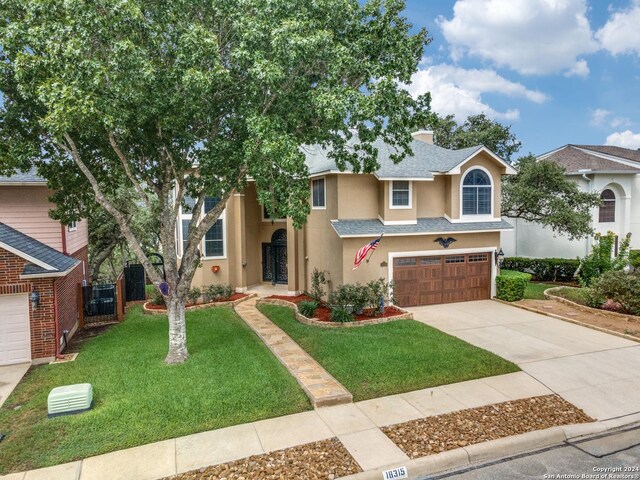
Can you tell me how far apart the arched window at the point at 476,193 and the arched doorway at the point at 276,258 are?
8699 millimetres

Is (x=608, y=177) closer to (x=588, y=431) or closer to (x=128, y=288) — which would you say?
(x=588, y=431)

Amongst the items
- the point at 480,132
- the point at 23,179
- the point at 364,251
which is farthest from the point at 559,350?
the point at 480,132

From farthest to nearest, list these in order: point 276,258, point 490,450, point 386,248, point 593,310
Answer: point 276,258, point 386,248, point 593,310, point 490,450

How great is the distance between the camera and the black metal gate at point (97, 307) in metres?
14.7

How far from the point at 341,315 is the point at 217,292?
255 inches

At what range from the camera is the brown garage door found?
16.1m

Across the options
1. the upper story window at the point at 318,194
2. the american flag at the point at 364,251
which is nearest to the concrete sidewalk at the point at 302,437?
the american flag at the point at 364,251

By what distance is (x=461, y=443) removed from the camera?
21.6ft

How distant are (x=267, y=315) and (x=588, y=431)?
34.7 ft

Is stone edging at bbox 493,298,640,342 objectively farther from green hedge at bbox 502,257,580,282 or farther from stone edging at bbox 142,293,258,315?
stone edging at bbox 142,293,258,315

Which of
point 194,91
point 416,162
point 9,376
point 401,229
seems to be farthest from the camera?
point 416,162

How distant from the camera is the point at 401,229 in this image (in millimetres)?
15516

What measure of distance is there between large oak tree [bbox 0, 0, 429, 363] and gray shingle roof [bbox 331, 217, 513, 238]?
3878 millimetres

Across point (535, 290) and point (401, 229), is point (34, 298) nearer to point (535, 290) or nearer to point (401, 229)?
point (401, 229)
